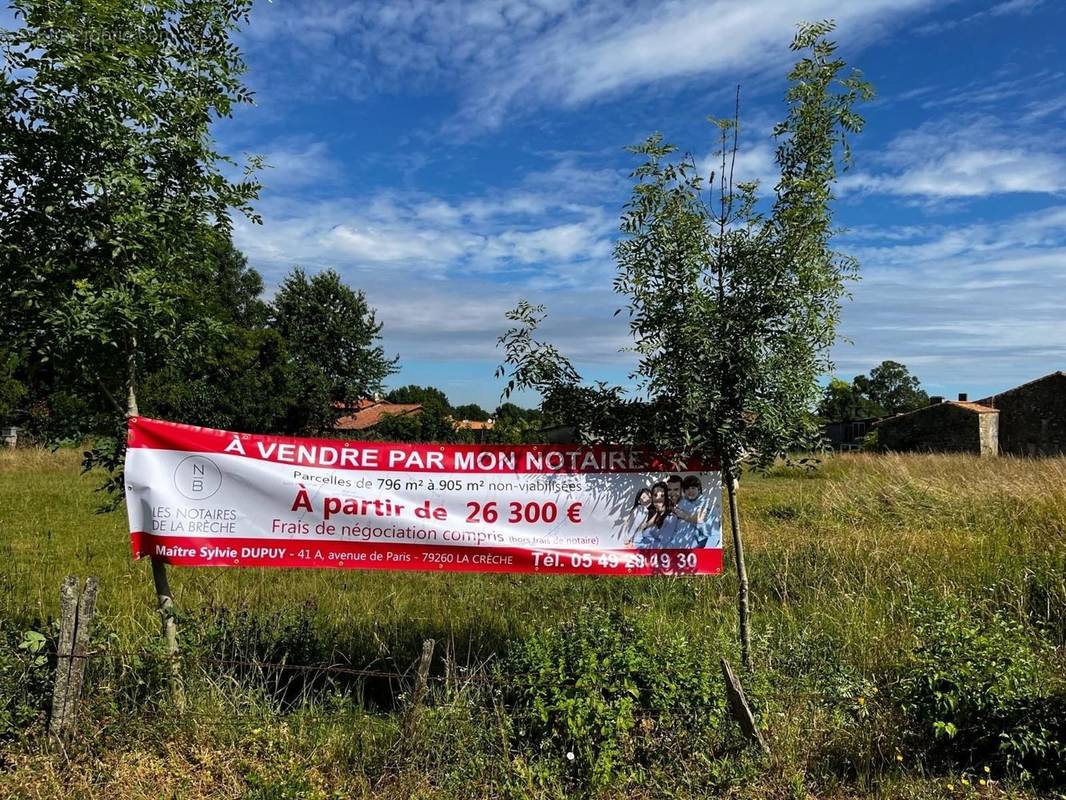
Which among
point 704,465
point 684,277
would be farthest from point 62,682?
point 684,277

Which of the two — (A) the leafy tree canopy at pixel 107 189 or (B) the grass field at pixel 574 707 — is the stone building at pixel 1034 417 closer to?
(B) the grass field at pixel 574 707

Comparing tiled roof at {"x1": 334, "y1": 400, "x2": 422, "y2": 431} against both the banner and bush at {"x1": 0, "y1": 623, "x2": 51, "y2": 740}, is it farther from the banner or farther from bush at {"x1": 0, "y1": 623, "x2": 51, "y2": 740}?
bush at {"x1": 0, "y1": 623, "x2": 51, "y2": 740}

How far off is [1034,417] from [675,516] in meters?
29.8

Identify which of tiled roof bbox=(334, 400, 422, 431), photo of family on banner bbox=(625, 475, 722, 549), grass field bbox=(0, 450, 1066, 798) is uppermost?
tiled roof bbox=(334, 400, 422, 431)

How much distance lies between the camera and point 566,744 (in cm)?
379

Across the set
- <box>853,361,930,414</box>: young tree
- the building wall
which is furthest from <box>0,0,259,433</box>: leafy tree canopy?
<box>853,361,930,414</box>: young tree

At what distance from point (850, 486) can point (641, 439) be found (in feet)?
41.4

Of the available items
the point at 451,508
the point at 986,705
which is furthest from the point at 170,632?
the point at 986,705

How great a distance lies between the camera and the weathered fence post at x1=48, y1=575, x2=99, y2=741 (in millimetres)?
3971

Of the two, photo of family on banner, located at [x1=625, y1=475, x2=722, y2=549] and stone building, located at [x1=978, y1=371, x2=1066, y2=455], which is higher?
stone building, located at [x1=978, y1=371, x2=1066, y2=455]

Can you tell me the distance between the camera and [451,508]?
4754 mm

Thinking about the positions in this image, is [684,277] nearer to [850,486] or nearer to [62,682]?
[62,682]

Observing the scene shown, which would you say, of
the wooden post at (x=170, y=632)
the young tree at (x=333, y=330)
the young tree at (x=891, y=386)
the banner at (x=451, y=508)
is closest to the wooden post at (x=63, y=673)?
the wooden post at (x=170, y=632)

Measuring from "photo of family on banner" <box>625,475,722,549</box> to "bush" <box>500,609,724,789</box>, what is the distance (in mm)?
729
